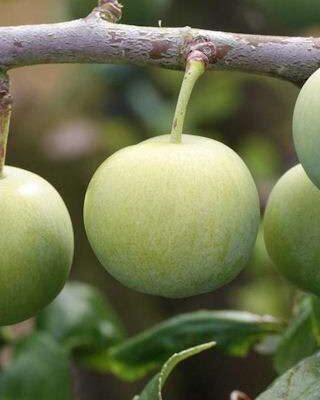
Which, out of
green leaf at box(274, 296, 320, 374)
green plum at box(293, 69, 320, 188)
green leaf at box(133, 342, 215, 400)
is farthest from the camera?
green leaf at box(274, 296, 320, 374)

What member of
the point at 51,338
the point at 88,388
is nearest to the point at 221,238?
the point at 51,338

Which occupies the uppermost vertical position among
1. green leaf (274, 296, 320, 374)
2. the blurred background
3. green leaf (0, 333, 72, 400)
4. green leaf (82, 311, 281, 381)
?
green leaf (274, 296, 320, 374)

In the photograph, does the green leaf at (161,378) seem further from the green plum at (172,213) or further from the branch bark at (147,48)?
the branch bark at (147,48)

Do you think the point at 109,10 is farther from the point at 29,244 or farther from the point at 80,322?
the point at 80,322

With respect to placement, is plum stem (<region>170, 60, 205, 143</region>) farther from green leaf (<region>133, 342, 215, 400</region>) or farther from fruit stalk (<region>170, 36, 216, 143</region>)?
green leaf (<region>133, 342, 215, 400</region>)

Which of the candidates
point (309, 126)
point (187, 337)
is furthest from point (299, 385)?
point (187, 337)

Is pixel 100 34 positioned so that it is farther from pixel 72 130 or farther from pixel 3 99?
pixel 72 130

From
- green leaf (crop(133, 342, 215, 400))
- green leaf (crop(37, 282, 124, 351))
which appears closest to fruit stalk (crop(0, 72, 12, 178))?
green leaf (crop(133, 342, 215, 400))

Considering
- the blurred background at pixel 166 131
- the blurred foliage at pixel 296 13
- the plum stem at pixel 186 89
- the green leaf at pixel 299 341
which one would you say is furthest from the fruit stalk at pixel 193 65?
the blurred background at pixel 166 131
